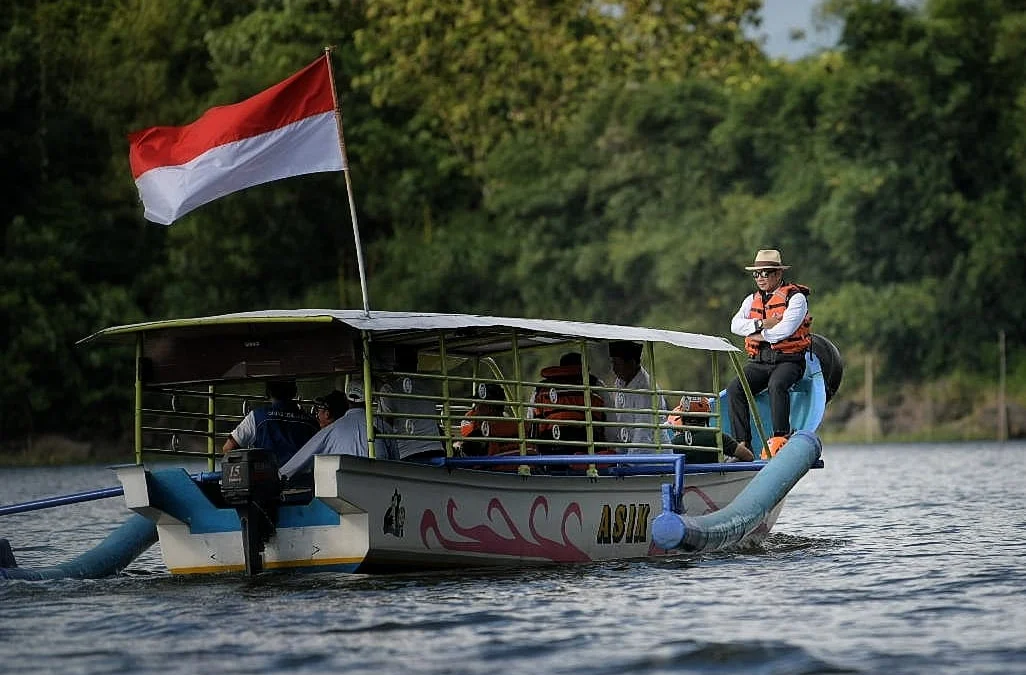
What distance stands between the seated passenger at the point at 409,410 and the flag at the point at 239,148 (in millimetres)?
1617

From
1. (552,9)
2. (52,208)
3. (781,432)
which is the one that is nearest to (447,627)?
(781,432)

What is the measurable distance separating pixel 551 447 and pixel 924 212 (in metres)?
36.5

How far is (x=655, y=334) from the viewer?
1520 cm

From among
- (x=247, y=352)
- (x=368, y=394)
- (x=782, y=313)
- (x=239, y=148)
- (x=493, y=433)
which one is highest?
(x=239, y=148)

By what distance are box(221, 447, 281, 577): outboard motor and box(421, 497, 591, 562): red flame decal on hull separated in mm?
1075

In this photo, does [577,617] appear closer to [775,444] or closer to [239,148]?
[239,148]

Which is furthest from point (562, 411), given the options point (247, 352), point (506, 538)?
point (247, 352)

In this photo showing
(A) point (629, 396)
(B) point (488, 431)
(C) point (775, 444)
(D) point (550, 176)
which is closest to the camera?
(B) point (488, 431)

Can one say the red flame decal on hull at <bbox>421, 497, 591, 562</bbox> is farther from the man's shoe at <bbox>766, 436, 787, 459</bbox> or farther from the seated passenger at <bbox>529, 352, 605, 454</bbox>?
the man's shoe at <bbox>766, 436, 787, 459</bbox>

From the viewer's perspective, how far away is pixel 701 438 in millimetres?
16594

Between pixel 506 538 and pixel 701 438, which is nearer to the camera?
pixel 506 538

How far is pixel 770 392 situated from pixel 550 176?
37.4 metres

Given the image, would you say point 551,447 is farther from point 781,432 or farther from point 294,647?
point 294,647

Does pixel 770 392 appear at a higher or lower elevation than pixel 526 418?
higher
